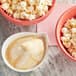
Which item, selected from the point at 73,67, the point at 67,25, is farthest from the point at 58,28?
the point at 73,67

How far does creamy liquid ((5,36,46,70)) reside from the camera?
767 mm

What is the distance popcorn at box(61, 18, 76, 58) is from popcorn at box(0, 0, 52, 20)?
0.08 m

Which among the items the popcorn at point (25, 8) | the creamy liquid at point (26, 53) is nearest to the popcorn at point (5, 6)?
the popcorn at point (25, 8)

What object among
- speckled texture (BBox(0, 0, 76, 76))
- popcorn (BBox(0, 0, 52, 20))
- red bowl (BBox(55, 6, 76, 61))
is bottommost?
speckled texture (BBox(0, 0, 76, 76))

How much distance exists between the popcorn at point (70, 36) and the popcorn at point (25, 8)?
79mm

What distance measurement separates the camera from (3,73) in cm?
81

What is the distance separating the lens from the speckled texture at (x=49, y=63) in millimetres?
810

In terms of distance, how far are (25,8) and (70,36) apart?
15 cm

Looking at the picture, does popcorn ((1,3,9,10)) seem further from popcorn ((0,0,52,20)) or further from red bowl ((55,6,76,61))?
red bowl ((55,6,76,61))

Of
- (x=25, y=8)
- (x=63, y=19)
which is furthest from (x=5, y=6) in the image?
(x=63, y=19)

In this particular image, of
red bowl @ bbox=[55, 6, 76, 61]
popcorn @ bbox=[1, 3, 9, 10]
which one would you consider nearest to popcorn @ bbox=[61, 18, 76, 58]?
red bowl @ bbox=[55, 6, 76, 61]

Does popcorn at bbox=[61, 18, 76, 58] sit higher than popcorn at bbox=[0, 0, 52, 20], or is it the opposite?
popcorn at bbox=[0, 0, 52, 20]

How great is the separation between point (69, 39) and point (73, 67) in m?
0.10

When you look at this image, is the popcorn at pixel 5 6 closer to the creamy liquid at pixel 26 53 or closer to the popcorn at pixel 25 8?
the popcorn at pixel 25 8
